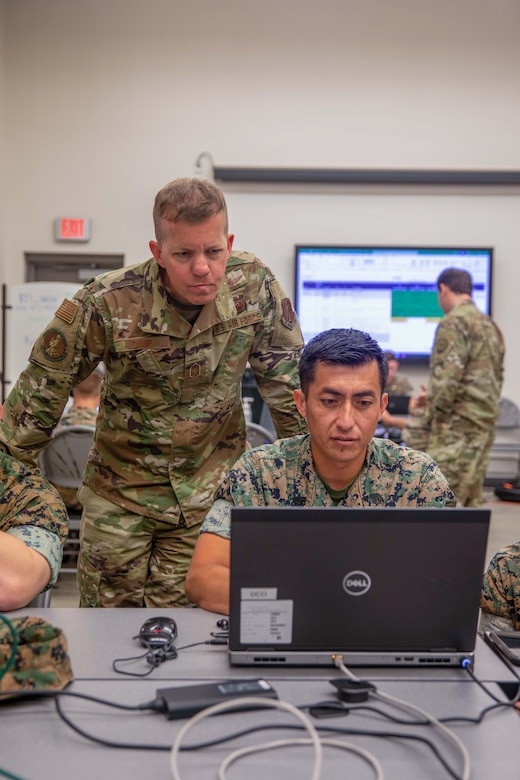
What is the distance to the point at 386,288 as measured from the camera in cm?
661

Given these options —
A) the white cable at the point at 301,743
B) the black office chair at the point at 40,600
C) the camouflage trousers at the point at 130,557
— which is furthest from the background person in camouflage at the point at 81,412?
the white cable at the point at 301,743

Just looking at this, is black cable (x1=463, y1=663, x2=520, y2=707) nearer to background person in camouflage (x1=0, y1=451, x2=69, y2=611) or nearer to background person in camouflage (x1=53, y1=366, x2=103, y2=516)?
background person in camouflage (x1=0, y1=451, x2=69, y2=611)

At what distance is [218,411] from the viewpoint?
231 cm

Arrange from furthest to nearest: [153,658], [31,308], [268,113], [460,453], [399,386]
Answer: [268,113] < [399,386] < [31,308] < [460,453] < [153,658]

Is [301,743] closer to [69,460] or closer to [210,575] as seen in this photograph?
[210,575]

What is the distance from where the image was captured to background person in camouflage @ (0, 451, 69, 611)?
154cm

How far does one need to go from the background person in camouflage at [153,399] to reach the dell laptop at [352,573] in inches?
41.3

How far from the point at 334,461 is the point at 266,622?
606 mm

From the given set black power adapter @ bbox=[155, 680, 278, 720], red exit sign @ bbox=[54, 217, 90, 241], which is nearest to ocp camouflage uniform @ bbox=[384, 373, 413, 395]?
red exit sign @ bbox=[54, 217, 90, 241]

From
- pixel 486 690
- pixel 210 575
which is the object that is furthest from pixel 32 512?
pixel 486 690

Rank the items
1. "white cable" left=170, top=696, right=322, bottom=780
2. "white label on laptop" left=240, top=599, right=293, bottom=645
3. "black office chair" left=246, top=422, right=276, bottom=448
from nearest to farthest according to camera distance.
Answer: "white cable" left=170, top=696, right=322, bottom=780, "white label on laptop" left=240, top=599, right=293, bottom=645, "black office chair" left=246, top=422, right=276, bottom=448

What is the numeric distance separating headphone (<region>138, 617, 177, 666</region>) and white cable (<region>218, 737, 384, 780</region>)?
32cm

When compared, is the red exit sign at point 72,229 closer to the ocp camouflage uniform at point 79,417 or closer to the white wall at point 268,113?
the white wall at point 268,113

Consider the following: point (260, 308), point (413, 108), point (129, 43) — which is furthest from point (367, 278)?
point (260, 308)
